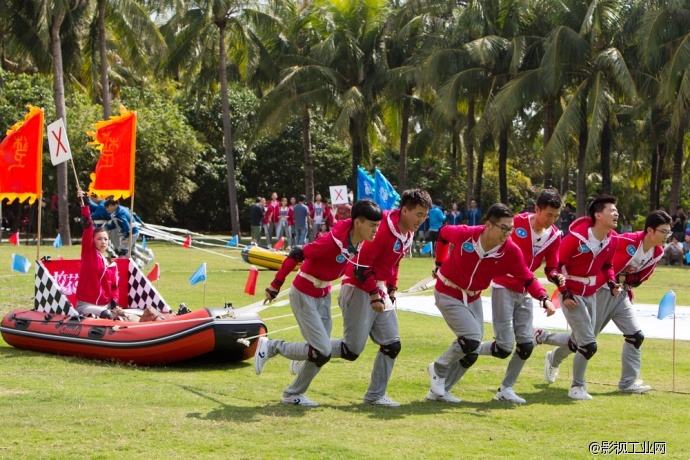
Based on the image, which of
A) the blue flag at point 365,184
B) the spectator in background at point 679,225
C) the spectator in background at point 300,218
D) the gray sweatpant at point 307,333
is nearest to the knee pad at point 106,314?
the gray sweatpant at point 307,333

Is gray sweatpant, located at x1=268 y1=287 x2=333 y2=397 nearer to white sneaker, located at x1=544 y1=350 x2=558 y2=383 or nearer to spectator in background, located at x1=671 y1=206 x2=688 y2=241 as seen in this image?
white sneaker, located at x1=544 y1=350 x2=558 y2=383

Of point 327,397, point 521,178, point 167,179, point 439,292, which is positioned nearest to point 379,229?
point 439,292

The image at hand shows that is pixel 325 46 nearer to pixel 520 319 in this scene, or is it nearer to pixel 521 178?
pixel 521 178

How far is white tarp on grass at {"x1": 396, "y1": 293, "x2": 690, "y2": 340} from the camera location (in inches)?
539

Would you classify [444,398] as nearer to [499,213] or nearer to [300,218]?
[499,213]

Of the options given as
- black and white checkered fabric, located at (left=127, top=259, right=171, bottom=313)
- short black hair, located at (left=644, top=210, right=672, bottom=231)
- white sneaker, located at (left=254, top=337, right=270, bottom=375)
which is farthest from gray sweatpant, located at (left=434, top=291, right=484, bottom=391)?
black and white checkered fabric, located at (left=127, top=259, right=171, bottom=313)

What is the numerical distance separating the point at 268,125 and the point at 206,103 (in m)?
10.0

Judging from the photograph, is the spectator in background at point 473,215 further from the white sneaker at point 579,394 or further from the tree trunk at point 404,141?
the white sneaker at point 579,394

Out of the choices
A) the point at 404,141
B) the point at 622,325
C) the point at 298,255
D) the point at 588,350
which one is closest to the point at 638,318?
the point at 622,325

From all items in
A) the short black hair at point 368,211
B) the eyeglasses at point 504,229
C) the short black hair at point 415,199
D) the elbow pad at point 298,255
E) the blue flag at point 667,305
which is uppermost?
the short black hair at point 415,199

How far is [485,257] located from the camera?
8.45 metres

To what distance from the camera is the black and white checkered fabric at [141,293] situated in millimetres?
12359

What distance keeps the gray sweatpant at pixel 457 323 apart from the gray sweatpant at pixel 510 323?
11.5 inches

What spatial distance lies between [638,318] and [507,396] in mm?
7087
